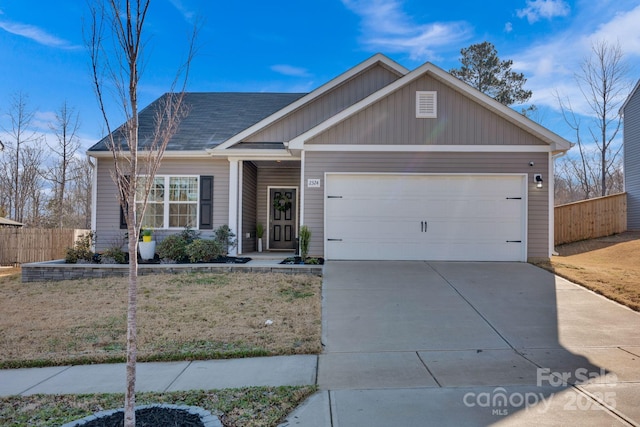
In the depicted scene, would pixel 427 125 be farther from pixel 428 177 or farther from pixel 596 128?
pixel 596 128

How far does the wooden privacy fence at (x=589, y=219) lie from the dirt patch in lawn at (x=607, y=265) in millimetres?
400

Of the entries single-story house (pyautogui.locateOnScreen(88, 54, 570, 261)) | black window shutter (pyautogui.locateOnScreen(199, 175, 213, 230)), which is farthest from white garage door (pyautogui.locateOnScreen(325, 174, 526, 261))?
black window shutter (pyautogui.locateOnScreen(199, 175, 213, 230))

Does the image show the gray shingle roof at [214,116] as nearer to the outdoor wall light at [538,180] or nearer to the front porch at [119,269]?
the front porch at [119,269]

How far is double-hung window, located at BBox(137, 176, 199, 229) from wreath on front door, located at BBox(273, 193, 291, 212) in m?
2.99

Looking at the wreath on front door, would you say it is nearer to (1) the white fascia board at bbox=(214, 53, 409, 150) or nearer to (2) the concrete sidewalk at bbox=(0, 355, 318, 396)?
(1) the white fascia board at bbox=(214, 53, 409, 150)

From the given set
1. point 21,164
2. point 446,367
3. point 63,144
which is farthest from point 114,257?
point 21,164

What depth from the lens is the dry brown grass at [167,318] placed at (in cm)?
501

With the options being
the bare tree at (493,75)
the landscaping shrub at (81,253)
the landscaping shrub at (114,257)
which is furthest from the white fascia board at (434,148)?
the bare tree at (493,75)

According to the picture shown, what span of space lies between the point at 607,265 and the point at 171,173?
1182cm

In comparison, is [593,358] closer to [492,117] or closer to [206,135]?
[492,117]

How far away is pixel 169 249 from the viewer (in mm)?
10258

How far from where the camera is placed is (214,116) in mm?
13906

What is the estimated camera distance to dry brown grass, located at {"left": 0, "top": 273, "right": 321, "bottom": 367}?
197 inches

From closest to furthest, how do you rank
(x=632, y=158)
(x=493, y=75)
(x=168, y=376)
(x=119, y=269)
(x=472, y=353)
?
(x=168, y=376) < (x=472, y=353) < (x=119, y=269) < (x=632, y=158) < (x=493, y=75)
